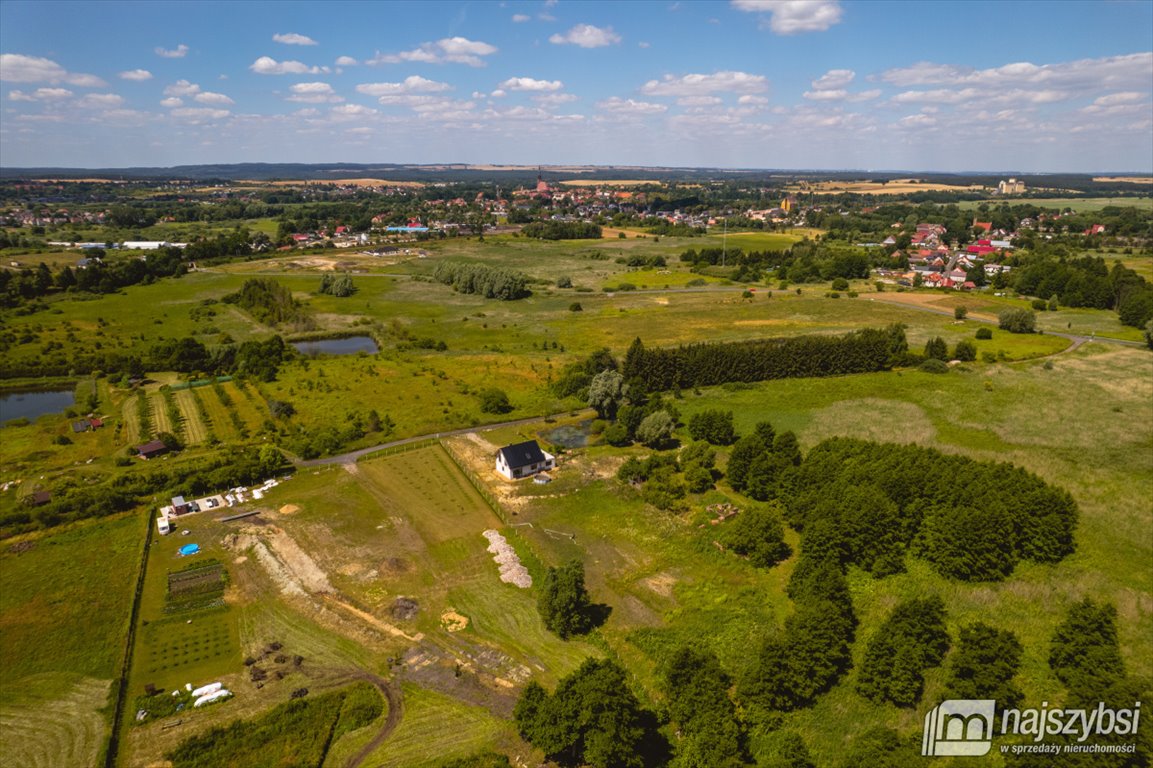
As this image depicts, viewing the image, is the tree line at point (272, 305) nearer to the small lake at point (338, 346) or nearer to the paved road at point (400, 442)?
the small lake at point (338, 346)

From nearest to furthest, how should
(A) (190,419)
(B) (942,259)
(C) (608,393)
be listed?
(C) (608,393) < (A) (190,419) < (B) (942,259)

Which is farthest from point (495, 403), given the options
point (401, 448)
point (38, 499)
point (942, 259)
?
point (942, 259)

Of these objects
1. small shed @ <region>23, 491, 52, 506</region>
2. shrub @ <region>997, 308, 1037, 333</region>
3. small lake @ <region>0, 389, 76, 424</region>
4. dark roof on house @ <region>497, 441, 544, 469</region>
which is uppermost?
shrub @ <region>997, 308, 1037, 333</region>

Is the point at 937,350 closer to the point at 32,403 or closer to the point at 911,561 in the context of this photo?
the point at 911,561

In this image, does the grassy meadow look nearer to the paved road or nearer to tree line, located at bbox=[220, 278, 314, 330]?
the paved road

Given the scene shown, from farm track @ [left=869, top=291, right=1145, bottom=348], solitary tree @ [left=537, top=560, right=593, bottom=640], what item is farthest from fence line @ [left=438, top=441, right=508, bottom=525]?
farm track @ [left=869, top=291, right=1145, bottom=348]

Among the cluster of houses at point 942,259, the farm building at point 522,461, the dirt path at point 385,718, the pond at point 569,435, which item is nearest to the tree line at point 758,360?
the pond at point 569,435

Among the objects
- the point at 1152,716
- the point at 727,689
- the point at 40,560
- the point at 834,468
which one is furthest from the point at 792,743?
the point at 40,560
